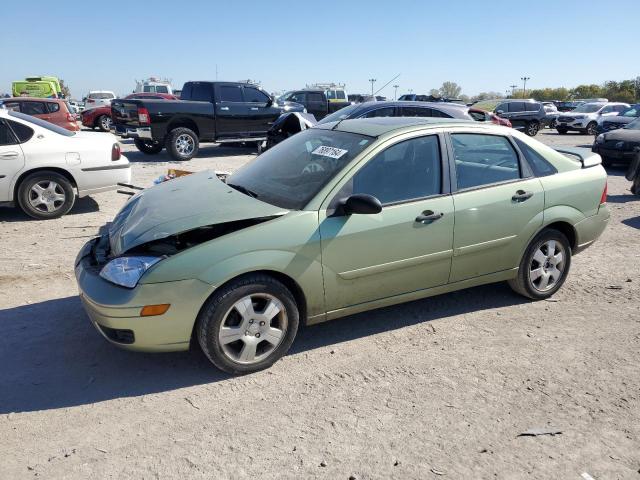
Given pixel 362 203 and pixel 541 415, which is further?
pixel 362 203

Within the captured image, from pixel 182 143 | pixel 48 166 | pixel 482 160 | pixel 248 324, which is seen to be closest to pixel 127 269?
pixel 248 324

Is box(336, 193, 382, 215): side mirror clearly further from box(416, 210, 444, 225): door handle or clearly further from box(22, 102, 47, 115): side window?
box(22, 102, 47, 115): side window

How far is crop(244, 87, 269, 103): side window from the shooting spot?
14438 millimetres

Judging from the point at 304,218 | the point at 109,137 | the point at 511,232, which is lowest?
the point at 511,232

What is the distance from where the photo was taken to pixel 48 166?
7.15 meters

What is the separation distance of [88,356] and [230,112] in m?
11.2

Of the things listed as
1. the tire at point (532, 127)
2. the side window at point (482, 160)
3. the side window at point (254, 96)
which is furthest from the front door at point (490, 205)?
the tire at point (532, 127)

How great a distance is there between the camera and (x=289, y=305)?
344 centimetres

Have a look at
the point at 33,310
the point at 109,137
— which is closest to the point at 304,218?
the point at 33,310

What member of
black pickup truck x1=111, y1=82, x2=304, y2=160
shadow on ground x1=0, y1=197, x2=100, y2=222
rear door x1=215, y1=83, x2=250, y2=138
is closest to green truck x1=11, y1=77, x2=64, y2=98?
black pickup truck x1=111, y1=82, x2=304, y2=160

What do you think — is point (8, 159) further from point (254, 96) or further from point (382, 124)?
point (254, 96)

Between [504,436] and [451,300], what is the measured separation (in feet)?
6.35

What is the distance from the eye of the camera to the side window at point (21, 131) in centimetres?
710

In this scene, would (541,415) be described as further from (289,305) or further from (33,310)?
(33,310)
